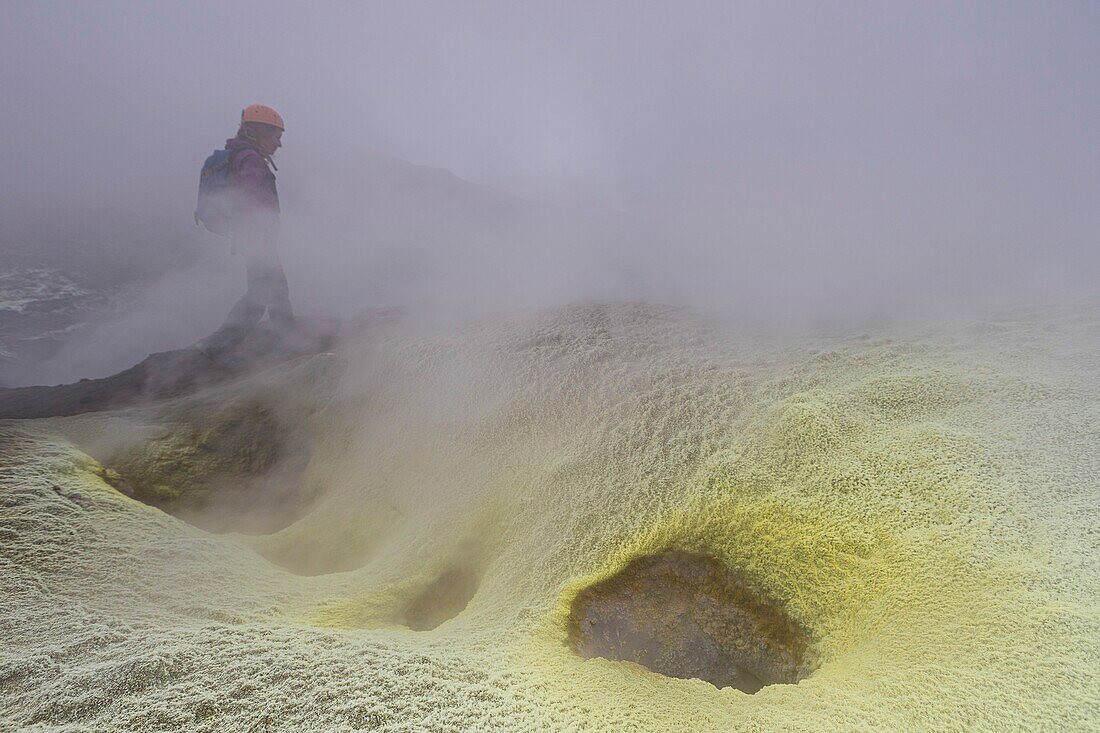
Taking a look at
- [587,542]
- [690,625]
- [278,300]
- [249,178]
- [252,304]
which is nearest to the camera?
[690,625]

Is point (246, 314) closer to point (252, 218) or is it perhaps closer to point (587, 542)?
point (252, 218)

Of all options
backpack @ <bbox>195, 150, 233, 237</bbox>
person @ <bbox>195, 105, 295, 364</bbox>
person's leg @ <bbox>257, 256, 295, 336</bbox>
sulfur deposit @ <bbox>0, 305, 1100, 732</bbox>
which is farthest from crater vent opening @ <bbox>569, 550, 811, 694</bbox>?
backpack @ <bbox>195, 150, 233, 237</bbox>

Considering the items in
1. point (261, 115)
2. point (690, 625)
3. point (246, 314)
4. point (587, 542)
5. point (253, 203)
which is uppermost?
point (261, 115)

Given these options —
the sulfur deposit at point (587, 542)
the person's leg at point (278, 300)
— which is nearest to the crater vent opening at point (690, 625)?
the sulfur deposit at point (587, 542)

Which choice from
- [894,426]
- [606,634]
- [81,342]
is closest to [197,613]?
[606,634]

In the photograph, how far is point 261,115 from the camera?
4.18m

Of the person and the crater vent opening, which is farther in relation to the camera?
the person

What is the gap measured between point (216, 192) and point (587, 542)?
4099 mm

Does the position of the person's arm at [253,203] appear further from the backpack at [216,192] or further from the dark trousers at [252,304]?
the dark trousers at [252,304]

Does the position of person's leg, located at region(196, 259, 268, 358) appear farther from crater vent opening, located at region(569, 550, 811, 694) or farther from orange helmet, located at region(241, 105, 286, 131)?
crater vent opening, located at region(569, 550, 811, 694)

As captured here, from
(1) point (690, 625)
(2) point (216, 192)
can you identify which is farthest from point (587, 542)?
(2) point (216, 192)

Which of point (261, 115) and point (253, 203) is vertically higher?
point (261, 115)

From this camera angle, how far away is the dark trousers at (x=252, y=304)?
4.26m

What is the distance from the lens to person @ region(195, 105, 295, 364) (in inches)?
162
